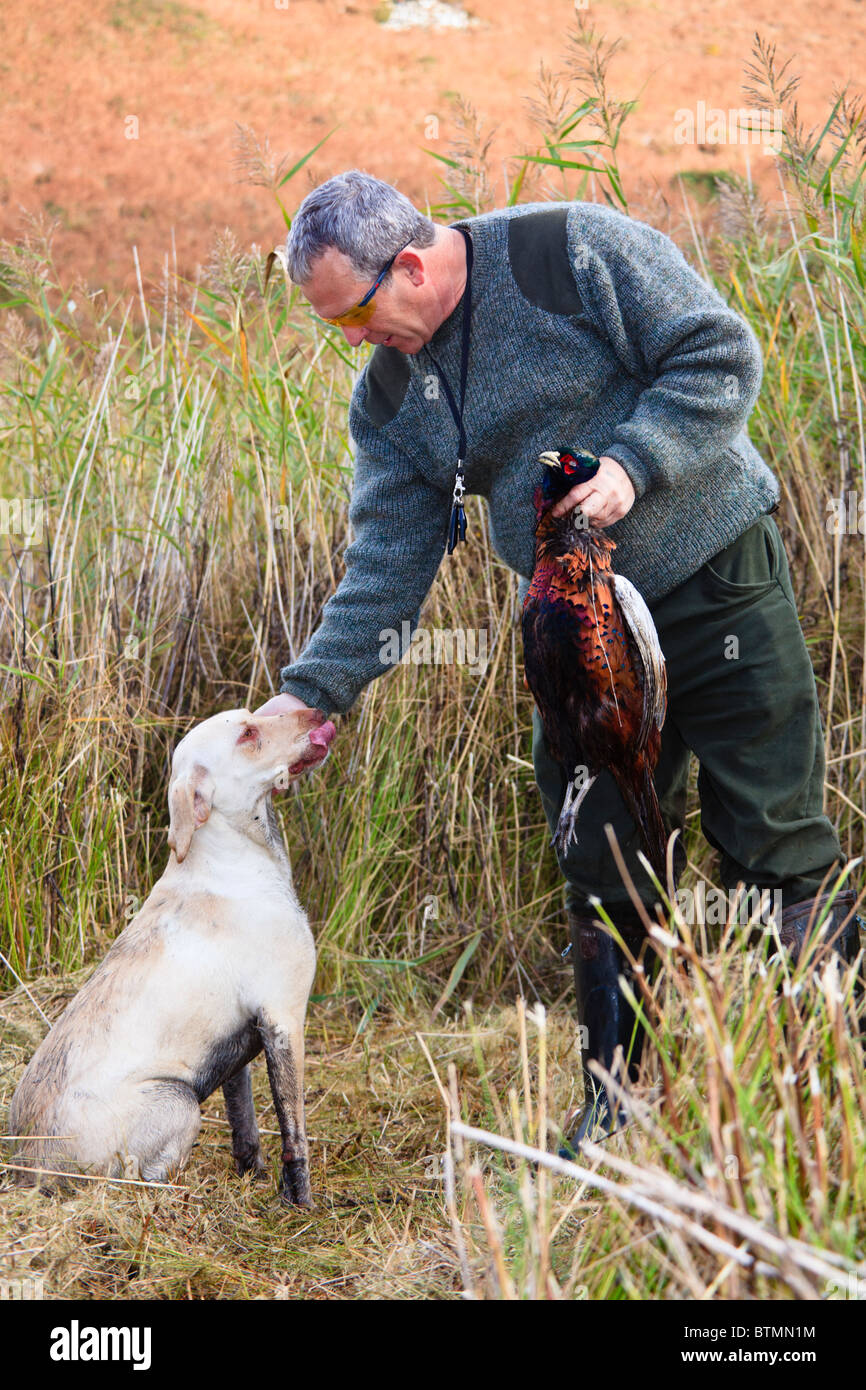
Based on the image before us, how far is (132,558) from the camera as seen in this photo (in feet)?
12.6

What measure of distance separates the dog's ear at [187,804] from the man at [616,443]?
296mm

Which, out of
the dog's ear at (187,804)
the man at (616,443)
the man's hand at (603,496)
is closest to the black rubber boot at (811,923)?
the man at (616,443)

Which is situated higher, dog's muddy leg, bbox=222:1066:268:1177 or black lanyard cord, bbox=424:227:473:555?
black lanyard cord, bbox=424:227:473:555

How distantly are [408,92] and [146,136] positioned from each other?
10.5ft

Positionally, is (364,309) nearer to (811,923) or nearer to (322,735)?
(322,735)

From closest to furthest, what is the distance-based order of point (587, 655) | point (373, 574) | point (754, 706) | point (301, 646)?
1. point (587, 655)
2. point (754, 706)
3. point (373, 574)
4. point (301, 646)

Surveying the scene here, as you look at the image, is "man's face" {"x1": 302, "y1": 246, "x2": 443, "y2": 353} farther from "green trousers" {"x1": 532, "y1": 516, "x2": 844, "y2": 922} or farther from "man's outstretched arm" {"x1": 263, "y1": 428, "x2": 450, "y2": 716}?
"green trousers" {"x1": 532, "y1": 516, "x2": 844, "y2": 922}

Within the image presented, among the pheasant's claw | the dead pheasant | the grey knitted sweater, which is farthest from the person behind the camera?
the grey knitted sweater

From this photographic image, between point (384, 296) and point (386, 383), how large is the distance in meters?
0.32

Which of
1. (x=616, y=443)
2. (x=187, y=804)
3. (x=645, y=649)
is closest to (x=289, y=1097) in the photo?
(x=187, y=804)

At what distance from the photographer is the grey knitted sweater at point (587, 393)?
2.19m

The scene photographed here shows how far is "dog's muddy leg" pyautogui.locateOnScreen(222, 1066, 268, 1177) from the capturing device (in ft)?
8.69

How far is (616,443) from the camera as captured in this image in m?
2.11

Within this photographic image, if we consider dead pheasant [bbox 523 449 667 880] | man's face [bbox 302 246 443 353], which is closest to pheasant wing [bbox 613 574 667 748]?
dead pheasant [bbox 523 449 667 880]
